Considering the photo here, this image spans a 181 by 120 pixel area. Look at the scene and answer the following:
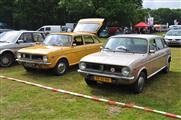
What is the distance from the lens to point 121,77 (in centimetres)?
762

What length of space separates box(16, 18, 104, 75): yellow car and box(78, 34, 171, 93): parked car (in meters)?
1.93

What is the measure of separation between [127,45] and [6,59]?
233 inches

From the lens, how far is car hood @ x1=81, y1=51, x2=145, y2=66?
780 cm

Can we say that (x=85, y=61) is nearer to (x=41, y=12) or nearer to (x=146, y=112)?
(x=146, y=112)

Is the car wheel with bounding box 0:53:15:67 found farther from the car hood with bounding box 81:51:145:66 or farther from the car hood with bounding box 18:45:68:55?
the car hood with bounding box 81:51:145:66

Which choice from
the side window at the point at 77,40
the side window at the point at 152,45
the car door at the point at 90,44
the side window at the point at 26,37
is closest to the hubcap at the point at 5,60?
the side window at the point at 26,37

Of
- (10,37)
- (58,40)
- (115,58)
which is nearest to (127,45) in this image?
(115,58)

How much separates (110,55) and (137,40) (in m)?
1.10

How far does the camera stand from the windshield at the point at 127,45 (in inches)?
348

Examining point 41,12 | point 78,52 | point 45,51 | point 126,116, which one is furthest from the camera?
point 41,12

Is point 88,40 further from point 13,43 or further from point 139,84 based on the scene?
point 139,84

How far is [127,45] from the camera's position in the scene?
9.06 m

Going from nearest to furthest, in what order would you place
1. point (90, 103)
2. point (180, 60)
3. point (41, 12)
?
point (90, 103) < point (180, 60) < point (41, 12)

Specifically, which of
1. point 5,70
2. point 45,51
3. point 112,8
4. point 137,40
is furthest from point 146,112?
point 112,8
